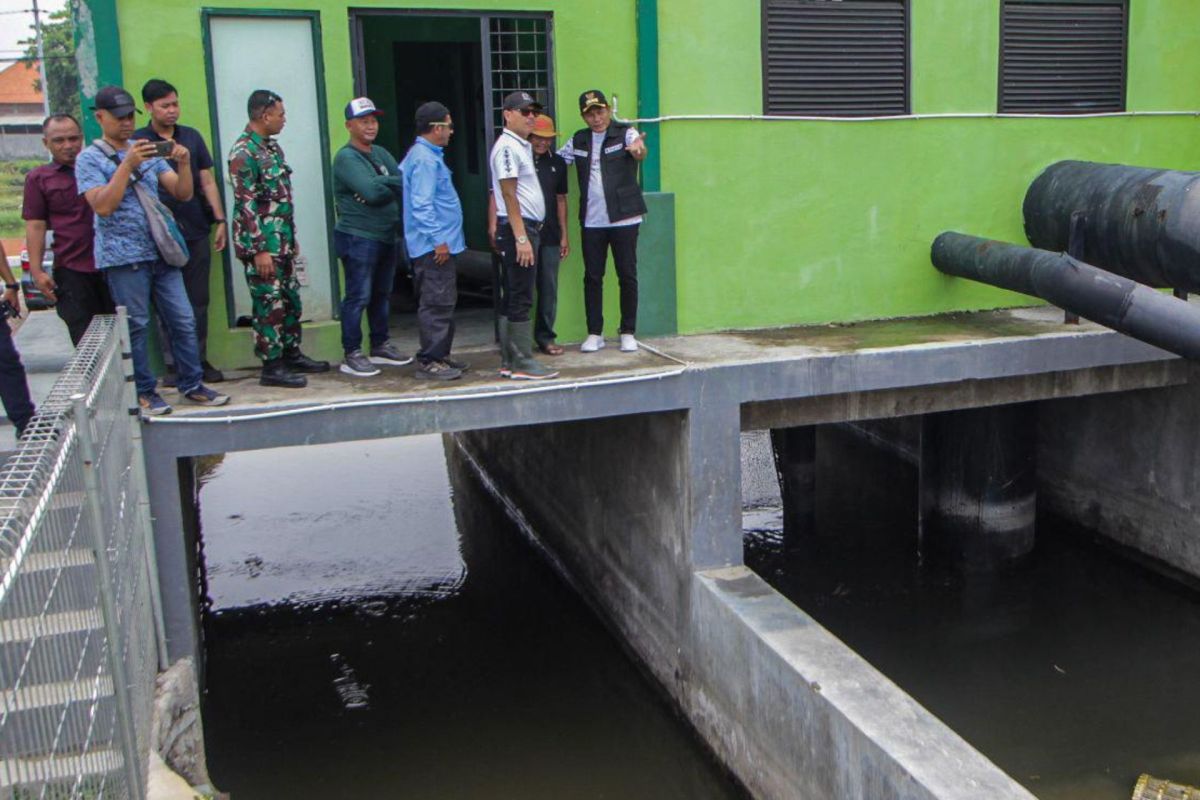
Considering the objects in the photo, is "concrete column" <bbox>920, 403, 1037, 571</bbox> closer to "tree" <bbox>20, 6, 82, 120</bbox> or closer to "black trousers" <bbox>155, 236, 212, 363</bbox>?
"black trousers" <bbox>155, 236, 212, 363</bbox>

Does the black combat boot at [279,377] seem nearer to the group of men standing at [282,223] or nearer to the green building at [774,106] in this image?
the group of men standing at [282,223]

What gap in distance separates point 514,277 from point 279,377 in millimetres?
1557

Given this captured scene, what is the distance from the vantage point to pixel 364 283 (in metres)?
7.46

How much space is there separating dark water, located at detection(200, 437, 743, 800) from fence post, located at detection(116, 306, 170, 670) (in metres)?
1.58

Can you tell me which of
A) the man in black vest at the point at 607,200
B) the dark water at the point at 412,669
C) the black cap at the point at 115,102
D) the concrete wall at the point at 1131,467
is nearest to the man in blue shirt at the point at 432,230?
the man in black vest at the point at 607,200

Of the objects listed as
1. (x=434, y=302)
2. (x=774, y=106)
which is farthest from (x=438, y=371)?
(x=774, y=106)

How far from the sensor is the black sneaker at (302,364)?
747 cm

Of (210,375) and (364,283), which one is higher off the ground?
(364,283)

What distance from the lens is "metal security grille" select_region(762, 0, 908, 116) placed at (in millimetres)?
8719

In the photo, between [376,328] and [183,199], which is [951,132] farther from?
[183,199]

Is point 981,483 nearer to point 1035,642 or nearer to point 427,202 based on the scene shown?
point 1035,642

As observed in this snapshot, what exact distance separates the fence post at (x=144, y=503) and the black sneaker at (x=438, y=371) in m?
1.78

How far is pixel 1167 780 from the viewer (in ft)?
23.5

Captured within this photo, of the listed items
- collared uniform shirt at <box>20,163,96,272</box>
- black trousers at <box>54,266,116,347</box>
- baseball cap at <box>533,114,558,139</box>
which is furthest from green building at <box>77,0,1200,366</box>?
black trousers at <box>54,266,116,347</box>
